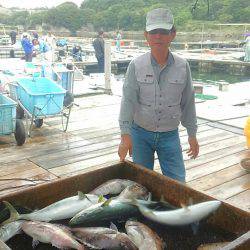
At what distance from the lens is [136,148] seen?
3.34m

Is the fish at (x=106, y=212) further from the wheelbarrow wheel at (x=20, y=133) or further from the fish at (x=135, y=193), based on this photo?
the wheelbarrow wheel at (x=20, y=133)

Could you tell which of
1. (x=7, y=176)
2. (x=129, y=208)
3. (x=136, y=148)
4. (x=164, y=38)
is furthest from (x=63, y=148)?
(x=129, y=208)

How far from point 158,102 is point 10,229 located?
1.65 m

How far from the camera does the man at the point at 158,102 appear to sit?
299 cm

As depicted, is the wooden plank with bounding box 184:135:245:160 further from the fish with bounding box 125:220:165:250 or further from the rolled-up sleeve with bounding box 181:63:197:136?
the fish with bounding box 125:220:165:250

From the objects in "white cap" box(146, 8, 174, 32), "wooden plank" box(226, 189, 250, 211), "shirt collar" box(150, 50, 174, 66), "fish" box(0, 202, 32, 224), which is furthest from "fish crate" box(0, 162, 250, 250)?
"wooden plank" box(226, 189, 250, 211)

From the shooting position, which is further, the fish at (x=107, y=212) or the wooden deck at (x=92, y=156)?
the wooden deck at (x=92, y=156)

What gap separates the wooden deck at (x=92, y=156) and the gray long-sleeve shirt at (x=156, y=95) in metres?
1.53

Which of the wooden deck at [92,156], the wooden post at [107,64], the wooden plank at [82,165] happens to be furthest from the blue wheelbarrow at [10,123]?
the wooden post at [107,64]

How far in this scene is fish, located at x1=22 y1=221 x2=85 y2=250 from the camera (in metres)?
1.94

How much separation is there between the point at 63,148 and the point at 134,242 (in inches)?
165

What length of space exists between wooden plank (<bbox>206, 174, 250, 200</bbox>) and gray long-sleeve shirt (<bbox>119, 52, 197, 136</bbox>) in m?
1.60

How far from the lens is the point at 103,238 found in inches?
77.2

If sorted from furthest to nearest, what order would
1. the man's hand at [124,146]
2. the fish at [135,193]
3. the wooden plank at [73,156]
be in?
the wooden plank at [73,156] < the man's hand at [124,146] < the fish at [135,193]
